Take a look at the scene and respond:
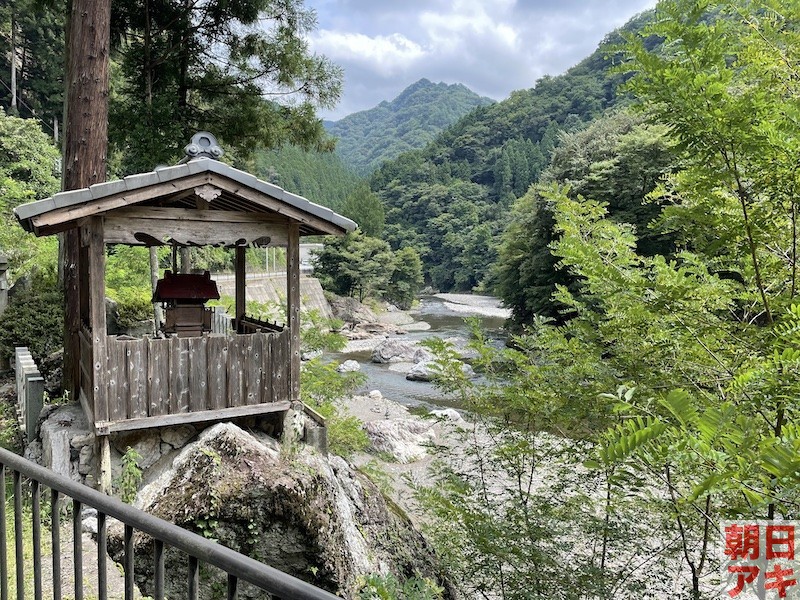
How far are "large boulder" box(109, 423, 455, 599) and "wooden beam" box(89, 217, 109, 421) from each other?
1.20m

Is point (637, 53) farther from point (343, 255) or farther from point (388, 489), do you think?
point (343, 255)

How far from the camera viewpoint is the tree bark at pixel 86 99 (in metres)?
7.23

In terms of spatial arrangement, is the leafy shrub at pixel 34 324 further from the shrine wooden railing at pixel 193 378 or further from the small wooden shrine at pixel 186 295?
the shrine wooden railing at pixel 193 378

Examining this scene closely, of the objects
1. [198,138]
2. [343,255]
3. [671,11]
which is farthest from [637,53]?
[343,255]

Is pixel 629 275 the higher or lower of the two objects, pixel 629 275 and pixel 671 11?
the lower

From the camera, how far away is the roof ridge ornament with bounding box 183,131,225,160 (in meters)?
5.88

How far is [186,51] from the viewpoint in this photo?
11.2 m

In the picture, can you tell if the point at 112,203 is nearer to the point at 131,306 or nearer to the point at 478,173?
the point at 131,306

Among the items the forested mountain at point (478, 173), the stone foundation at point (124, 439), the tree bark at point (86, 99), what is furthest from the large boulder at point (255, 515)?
the forested mountain at point (478, 173)

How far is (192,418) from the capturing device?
5.98 m

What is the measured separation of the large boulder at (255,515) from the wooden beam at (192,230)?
2.14 meters

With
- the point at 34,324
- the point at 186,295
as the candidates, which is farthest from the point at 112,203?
the point at 34,324

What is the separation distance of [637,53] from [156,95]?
10716mm

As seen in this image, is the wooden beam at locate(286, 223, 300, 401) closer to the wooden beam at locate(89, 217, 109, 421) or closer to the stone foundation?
the stone foundation
